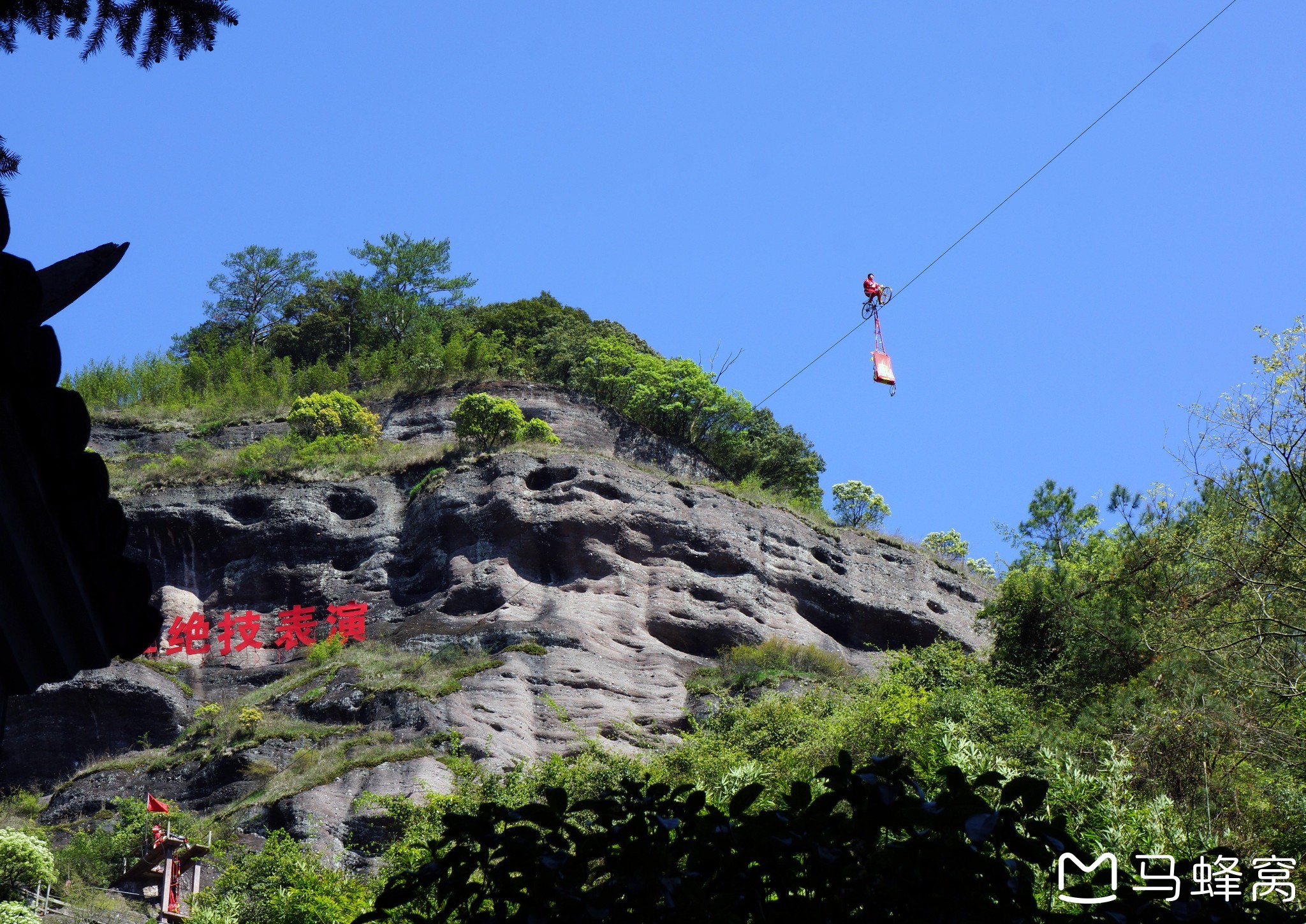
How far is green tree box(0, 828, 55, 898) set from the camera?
19453 millimetres

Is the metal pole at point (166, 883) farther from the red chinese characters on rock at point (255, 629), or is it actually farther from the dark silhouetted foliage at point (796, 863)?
the dark silhouetted foliage at point (796, 863)

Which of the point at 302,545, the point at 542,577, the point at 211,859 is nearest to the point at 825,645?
the point at 542,577

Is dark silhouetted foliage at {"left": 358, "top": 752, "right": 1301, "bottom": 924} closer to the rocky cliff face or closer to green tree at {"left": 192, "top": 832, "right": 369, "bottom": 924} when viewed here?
green tree at {"left": 192, "top": 832, "right": 369, "bottom": 924}

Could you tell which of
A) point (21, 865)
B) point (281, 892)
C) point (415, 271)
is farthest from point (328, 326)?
point (281, 892)

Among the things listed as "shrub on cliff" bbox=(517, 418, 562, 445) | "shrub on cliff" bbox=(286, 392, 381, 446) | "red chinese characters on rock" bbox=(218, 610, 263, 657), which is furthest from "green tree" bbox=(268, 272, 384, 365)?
"red chinese characters on rock" bbox=(218, 610, 263, 657)

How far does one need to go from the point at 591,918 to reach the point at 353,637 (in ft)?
89.6

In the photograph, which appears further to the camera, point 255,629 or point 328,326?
point 328,326

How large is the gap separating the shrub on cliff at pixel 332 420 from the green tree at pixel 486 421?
389 centimetres

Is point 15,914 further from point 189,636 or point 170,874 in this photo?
point 189,636

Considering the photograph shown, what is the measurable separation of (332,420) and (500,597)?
1243cm

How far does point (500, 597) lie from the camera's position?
29.5 meters

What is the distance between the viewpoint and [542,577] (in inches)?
1209

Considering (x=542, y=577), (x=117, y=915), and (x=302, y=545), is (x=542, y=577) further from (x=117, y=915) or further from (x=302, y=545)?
(x=117, y=915)

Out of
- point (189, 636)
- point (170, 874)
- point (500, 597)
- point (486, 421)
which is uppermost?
point (486, 421)
